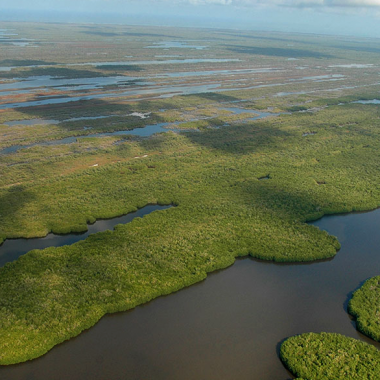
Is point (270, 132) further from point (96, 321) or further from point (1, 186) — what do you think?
point (96, 321)

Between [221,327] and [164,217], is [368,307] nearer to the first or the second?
[221,327]

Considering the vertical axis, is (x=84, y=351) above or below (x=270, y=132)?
below

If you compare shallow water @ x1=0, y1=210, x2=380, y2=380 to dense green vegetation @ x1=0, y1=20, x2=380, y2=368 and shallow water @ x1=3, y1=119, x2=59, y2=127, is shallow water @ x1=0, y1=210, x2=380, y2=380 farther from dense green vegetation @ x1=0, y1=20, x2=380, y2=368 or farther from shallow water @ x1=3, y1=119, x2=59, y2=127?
shallow water @ x1=3, y1=119, x2=59, y2=127

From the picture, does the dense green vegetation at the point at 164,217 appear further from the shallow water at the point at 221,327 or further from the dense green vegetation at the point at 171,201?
the shallow water at the point at 221,327

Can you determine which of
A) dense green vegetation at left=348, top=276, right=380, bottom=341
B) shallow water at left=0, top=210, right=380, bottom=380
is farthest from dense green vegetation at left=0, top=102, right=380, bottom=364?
dense green vegetation at left=348, top=276, right=380, bottom=341

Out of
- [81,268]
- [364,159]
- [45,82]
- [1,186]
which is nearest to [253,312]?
[81,268]

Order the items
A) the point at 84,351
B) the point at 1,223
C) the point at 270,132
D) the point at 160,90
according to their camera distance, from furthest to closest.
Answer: the point at 160,90 → the point at 270,132 → the point at 1,223 → the point at 84,351
